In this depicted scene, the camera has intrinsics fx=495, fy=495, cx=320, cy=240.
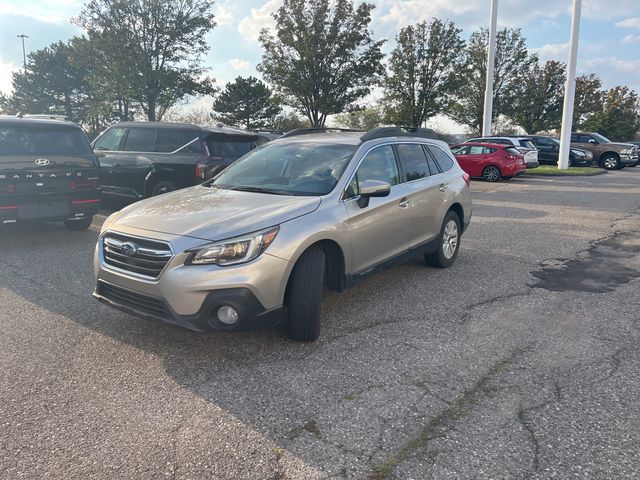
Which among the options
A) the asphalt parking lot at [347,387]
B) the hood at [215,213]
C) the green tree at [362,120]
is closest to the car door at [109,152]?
the asphalt parking lot at [347,387]

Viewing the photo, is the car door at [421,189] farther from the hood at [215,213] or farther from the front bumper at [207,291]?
the front bumper at [207,291]

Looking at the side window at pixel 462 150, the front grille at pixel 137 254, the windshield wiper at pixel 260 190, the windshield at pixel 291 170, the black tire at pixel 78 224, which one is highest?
the side window at pixel 462 150

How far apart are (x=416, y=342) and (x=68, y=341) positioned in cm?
281

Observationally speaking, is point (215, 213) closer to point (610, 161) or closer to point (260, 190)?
point (260, 190)

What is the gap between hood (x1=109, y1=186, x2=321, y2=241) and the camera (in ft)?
11.8

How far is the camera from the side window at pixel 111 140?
9695mm

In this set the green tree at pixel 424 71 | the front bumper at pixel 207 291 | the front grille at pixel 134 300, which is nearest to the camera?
the front bumper at pixel 207 291

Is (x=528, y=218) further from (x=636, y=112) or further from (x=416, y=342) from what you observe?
(x=636, y=112)

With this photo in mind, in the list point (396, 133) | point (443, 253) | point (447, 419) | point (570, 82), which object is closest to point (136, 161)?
point (396, 133)

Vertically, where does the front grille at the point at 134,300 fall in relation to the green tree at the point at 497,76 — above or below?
below

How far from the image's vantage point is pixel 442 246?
20.1 feet

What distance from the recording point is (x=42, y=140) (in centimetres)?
717

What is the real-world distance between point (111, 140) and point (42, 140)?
2.72m

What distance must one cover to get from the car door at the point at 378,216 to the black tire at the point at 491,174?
14116 millimetres
